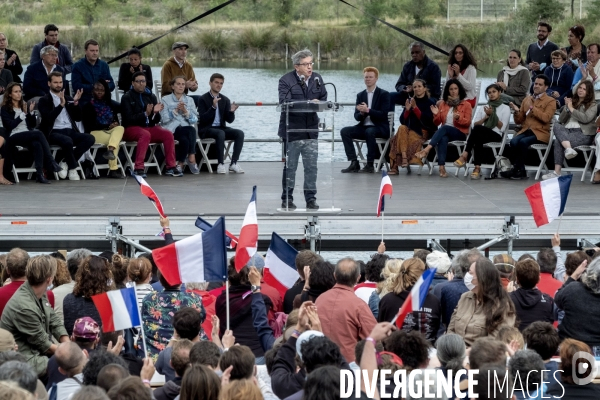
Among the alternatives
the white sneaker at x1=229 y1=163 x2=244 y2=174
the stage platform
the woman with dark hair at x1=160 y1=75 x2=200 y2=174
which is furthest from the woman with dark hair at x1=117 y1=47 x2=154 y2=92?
the stage platform

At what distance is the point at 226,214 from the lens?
11516mm

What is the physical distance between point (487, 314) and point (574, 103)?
708cm

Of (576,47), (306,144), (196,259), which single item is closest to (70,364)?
(196,259)

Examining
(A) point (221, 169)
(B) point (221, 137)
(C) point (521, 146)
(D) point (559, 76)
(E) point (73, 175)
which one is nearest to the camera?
(E) point (73, 175)

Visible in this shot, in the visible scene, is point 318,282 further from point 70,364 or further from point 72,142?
point 72,142

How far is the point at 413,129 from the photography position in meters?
14.7

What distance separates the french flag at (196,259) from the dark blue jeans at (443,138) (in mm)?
6955

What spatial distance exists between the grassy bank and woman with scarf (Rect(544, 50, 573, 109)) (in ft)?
71.8

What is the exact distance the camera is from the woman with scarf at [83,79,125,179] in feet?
46.3

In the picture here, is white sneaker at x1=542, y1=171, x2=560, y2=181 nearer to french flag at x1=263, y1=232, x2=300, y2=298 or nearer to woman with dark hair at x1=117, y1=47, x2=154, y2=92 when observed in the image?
woman with dark hair at x1=117, y1=47, x2=154, y2=92

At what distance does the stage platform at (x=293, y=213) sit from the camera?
11.2m

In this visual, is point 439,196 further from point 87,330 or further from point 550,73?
point 87,330

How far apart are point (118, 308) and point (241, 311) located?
3.11 feet

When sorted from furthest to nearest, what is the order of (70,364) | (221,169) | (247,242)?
1. (221,169)
2. (247,242)
3. (70,364)
